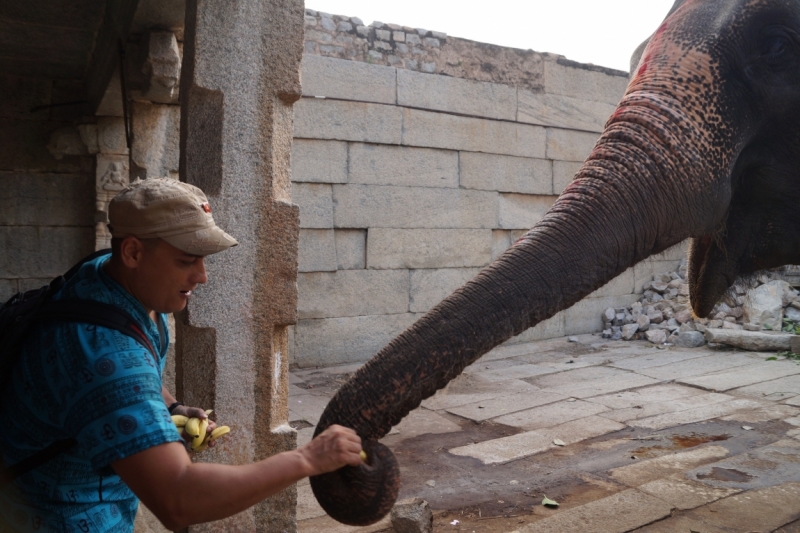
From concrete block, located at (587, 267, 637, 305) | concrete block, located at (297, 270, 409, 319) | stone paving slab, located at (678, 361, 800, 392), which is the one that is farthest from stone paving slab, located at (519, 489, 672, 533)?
concrete block, located at (587, 267, 637, 305)

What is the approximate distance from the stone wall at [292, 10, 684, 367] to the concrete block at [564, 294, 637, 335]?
0.32 feet

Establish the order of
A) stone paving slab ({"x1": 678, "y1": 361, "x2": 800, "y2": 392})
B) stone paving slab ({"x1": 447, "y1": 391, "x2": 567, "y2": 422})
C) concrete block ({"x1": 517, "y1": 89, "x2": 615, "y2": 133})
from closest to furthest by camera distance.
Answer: stone paving slab ({"x1": 447, "y1": 391, "x2": 567, "y2": 422})
stone paving slab ({"x1": 678, "y1": 361, "x2": 800, "y2": 392})
concrete block ({"x1": 517, "y1": 89, "x2": 615, "y2": 133})

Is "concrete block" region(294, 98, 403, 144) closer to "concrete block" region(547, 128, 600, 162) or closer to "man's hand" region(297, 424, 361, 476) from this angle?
"concrete block" region(547, 128, 600, 162)

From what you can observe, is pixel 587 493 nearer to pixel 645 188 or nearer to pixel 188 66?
pixel 645 188

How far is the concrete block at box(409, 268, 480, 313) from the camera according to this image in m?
9.16

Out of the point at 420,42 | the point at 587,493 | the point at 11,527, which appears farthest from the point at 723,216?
the point at 420,42

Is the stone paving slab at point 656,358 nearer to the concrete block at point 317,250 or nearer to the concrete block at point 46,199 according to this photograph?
the concrete block at point 317,250

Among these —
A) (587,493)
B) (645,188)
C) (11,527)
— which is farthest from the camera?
(587,493)

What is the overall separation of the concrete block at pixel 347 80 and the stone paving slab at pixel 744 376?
4983 mm

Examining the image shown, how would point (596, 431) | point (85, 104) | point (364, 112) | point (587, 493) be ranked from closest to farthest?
point (587, 493) → point (596, 431) → point (85, 104) → point (364, 112)

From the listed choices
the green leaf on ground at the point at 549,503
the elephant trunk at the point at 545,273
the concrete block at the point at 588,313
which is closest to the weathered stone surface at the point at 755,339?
the concrete block at the point at 588,313

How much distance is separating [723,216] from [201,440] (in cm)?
225

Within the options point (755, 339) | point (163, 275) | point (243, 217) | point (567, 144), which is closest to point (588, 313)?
point (755, 339)

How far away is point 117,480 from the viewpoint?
1.68 meters
